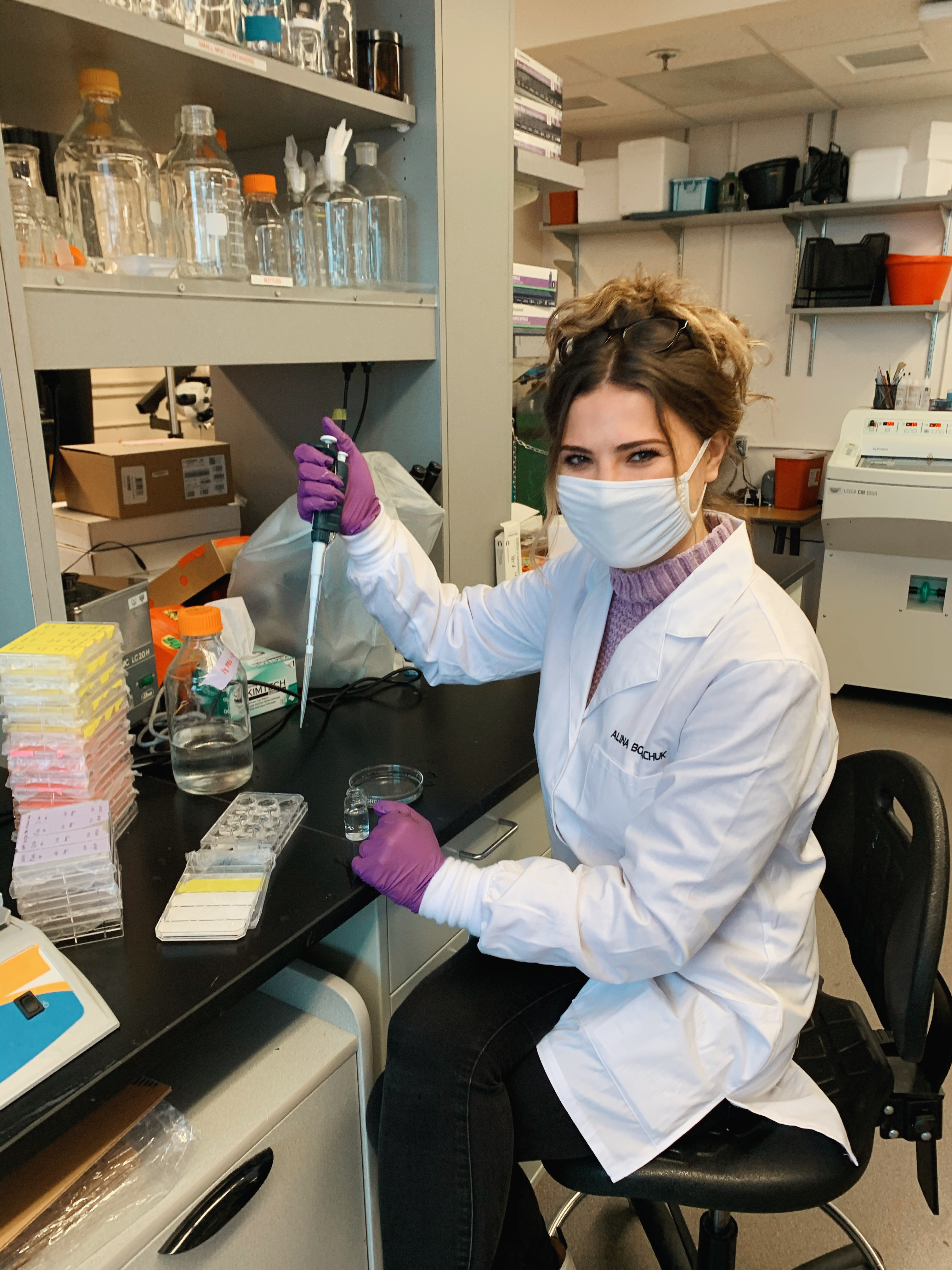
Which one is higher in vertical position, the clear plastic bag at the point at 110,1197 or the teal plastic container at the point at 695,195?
the teal plastic container at the point at 695,195

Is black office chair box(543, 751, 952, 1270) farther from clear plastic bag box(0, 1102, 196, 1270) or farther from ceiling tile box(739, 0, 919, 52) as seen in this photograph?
ceiling tile box(739, 0, 919, 52)

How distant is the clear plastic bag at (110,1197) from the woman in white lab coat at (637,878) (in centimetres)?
24

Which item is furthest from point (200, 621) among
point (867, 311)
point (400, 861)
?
point (867, 311)

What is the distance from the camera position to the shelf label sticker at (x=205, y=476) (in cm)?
186

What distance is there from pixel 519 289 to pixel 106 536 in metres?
1.06

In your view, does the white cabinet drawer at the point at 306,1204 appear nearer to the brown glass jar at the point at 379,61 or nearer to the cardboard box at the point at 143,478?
the cardboard box at the point at 143,478

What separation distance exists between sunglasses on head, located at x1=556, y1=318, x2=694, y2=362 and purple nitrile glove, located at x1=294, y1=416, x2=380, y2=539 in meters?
0.42

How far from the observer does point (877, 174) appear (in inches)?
141

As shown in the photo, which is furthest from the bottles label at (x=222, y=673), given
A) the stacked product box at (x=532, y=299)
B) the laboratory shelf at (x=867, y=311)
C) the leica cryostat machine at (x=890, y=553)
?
the laboratory shelf at (x=867, y=311)

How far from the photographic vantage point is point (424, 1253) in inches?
37.3

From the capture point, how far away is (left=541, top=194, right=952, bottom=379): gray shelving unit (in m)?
3.69

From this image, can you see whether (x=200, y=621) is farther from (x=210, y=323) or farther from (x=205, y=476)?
(x=205, y=476)

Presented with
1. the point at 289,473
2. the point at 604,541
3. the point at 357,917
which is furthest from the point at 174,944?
the point at 289,473

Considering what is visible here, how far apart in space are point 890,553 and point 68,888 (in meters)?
3.36
